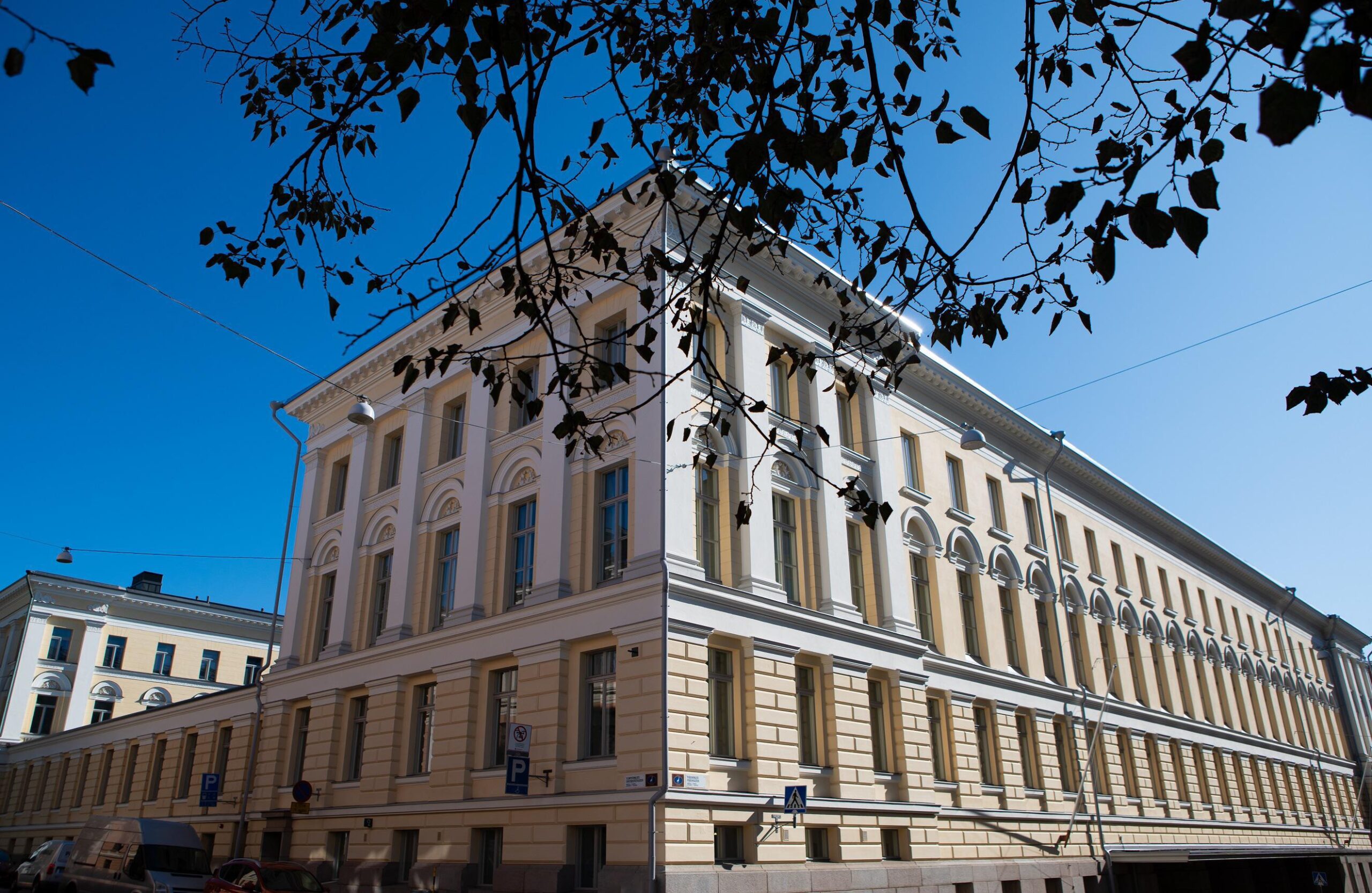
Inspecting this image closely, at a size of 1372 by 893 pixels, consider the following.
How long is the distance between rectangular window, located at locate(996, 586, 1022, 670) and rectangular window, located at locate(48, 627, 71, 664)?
142 ft

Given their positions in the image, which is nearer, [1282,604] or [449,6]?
[449,6]

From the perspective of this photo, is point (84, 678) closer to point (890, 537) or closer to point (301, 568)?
point (301, 568)

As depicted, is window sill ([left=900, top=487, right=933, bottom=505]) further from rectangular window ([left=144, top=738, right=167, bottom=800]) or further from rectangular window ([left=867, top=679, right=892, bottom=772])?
rectangular window ([left=144, top=738, right=167, bottom=800])

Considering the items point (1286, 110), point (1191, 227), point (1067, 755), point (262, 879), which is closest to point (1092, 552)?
point (1067, 755)

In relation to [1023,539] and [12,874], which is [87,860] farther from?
[1023,539]

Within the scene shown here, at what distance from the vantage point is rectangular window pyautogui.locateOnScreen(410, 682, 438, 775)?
70.9 feet

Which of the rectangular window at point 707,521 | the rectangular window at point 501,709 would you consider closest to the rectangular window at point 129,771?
the rectangular window at point 501,709

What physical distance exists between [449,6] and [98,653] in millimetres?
51422

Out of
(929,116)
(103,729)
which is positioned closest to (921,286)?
(929,116)

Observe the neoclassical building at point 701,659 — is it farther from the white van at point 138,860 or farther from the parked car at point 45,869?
the parked car at point 45,869

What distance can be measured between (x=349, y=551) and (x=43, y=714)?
3057 cm

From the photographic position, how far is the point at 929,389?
27906 millimetres

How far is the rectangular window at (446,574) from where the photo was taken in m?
22.9

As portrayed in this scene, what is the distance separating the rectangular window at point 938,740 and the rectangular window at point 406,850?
39.4ft
